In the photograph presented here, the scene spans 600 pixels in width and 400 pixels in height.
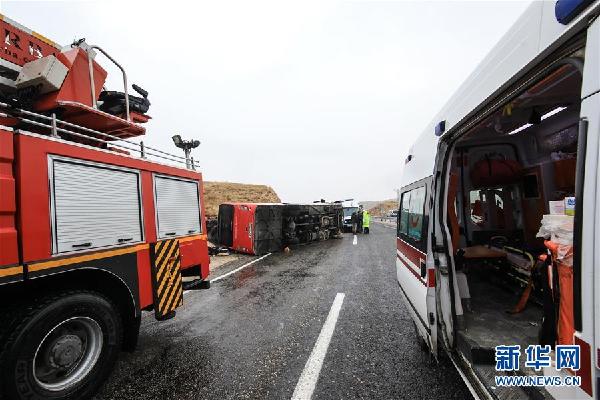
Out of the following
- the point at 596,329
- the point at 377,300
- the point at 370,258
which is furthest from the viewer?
the point at 370,258

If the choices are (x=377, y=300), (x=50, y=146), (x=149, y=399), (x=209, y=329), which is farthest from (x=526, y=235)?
(x=50, y=146)

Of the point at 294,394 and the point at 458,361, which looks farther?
the point at 294,394

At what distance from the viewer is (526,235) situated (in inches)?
210

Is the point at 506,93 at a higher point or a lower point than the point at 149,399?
higher

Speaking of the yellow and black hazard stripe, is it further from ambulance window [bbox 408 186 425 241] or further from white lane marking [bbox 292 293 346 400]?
ambulance window [bbox 408 186 425 241]

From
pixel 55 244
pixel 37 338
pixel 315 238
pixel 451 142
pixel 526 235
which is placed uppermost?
pixel 451 142

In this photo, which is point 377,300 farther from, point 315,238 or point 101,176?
point 315,238

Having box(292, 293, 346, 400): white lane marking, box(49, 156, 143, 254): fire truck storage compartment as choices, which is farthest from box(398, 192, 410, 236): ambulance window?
box(49, 156, 143, 254): fire truck storage compartment

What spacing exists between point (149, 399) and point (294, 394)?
62.0 inches

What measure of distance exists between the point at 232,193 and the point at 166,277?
43510 millimetres

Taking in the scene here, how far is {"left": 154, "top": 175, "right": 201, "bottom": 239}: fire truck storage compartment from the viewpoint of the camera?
4.55 meters

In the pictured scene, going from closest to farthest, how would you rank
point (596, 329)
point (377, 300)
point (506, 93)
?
point (596, 329) < point (506, 93) < point (377, 300)

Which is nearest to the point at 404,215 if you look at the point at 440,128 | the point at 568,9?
the point at 440,128

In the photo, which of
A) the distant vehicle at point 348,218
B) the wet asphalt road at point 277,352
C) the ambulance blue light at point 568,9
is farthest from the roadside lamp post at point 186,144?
the distant vehicle at point 348,218
